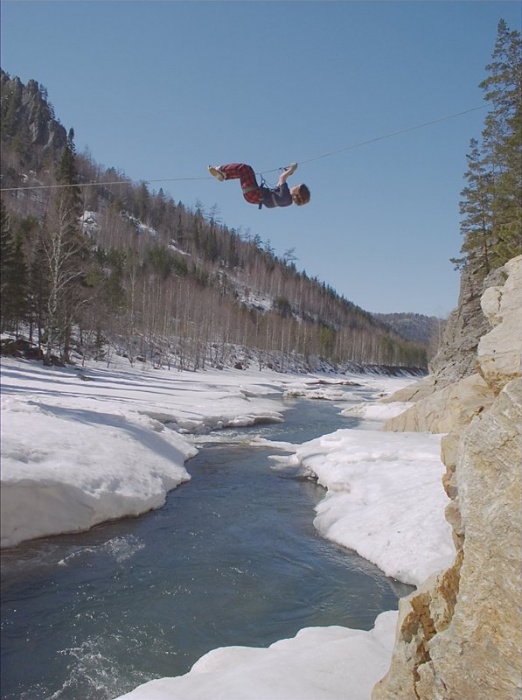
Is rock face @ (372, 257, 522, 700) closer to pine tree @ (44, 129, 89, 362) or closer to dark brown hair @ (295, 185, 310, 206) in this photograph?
dark brown hair @ (295, 185, 310, 206)

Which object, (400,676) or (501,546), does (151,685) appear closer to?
(400,676)

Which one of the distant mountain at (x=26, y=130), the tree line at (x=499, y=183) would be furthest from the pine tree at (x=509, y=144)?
the distant mountain at (x=26, y=130)

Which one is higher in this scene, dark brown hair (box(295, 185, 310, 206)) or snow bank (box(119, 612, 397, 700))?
dark brown hair (box(295, 185, 310, 206))

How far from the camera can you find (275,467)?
56.0ft

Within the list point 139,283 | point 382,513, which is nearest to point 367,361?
point 139,283

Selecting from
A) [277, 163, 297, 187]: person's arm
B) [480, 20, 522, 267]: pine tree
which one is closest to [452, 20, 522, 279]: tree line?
[480, 20, 522, 267]: pine tree

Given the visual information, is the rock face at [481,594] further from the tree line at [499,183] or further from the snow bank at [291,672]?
the tree line at [499,183]

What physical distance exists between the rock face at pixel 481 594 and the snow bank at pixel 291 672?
0.81 m

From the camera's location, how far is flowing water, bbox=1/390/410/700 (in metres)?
6.45

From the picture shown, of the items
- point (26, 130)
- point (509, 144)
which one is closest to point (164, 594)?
point (509, 144)

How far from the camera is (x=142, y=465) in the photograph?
13.8 m

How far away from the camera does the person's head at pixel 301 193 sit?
8125 millimetres

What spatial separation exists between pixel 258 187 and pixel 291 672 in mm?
7235

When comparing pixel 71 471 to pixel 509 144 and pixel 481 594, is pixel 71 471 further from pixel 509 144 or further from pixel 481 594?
pixel 509 144
